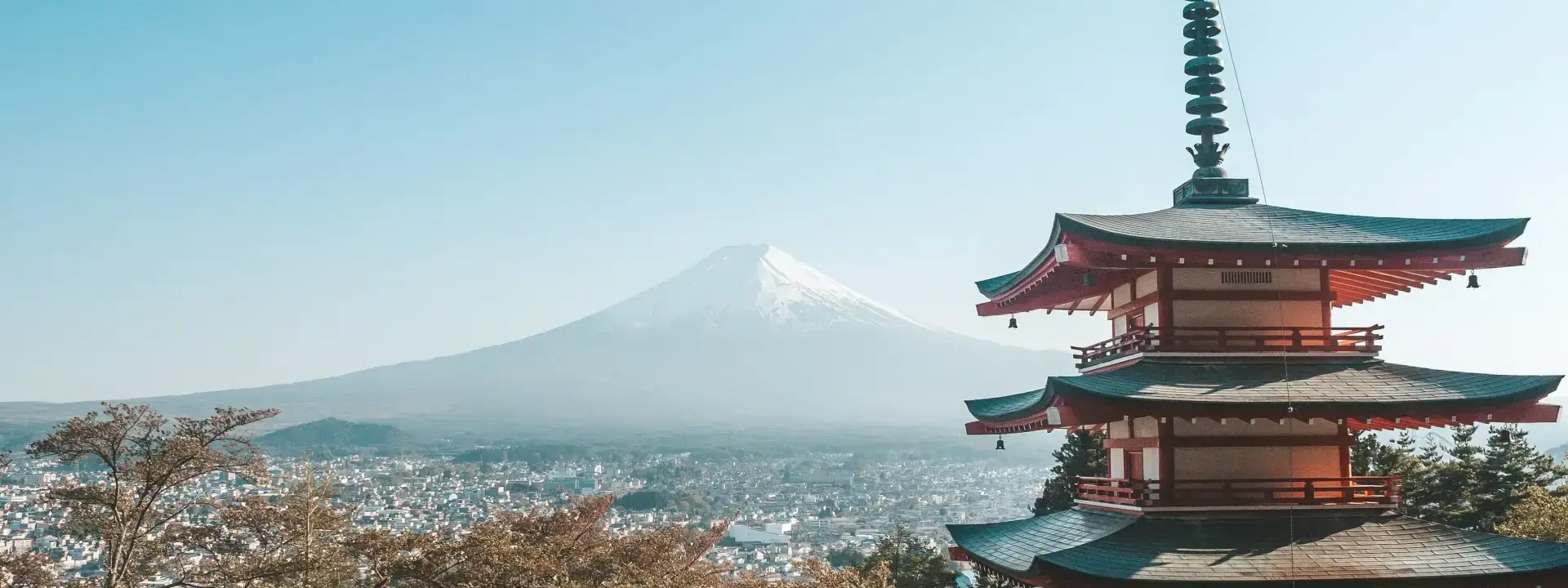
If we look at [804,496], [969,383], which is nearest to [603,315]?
[969,383]

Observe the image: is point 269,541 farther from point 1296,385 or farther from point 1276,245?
point 1276,245

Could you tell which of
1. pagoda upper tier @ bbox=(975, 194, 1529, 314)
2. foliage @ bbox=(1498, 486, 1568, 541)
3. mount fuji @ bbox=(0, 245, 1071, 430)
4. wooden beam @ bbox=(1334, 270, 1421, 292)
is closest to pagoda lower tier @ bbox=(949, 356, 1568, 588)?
pagoda upper tier @ bbox=(975, 194, 1529, 314)

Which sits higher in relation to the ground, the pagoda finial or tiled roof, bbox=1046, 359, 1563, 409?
the pagoda finial

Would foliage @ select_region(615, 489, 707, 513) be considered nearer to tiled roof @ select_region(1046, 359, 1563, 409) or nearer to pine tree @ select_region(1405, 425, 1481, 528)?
pine tree @ select_region(1405, 425, 1481, 528)

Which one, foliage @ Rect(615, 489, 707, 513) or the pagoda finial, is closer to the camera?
the pagoda finial

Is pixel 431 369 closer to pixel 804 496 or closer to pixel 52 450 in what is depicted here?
pixel 804 496

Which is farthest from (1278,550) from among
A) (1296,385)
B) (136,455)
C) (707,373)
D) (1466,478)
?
(707,373)
